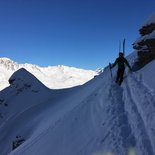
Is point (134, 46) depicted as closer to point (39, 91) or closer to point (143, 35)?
point (143, 35)

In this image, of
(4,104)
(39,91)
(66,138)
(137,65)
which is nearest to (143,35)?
(137,65)

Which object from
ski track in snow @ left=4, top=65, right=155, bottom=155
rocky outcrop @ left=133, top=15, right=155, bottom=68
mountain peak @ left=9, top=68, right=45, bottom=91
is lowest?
ski track in snow @ left=4, top=65, right=155, bottom=155

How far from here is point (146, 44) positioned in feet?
79.6

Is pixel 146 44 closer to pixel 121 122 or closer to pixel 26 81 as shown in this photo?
pixel 121 122

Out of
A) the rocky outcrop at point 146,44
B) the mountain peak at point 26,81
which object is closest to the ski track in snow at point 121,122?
the rocky outcrop at point 146,44

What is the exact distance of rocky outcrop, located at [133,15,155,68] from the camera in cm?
2369

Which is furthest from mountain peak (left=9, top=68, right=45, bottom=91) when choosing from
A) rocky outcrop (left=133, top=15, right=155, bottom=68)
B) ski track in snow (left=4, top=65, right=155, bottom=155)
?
ski track in snow (left=4, top=65, right=155, bottom=155)

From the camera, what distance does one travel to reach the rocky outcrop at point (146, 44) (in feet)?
77.7

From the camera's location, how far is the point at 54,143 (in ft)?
47.6

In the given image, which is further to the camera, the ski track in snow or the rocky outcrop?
the rocky outcrop

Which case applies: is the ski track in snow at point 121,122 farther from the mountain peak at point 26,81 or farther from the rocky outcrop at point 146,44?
the mountain peak at point 26,81

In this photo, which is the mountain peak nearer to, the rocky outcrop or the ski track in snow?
the rocky outcrop

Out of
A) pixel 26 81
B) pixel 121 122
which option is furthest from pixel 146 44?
pixel 26 81

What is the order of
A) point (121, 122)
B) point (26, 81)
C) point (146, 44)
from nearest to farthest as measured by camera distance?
1. point (121, 122)
2. point (146, 44)
3. point (26, 81)
